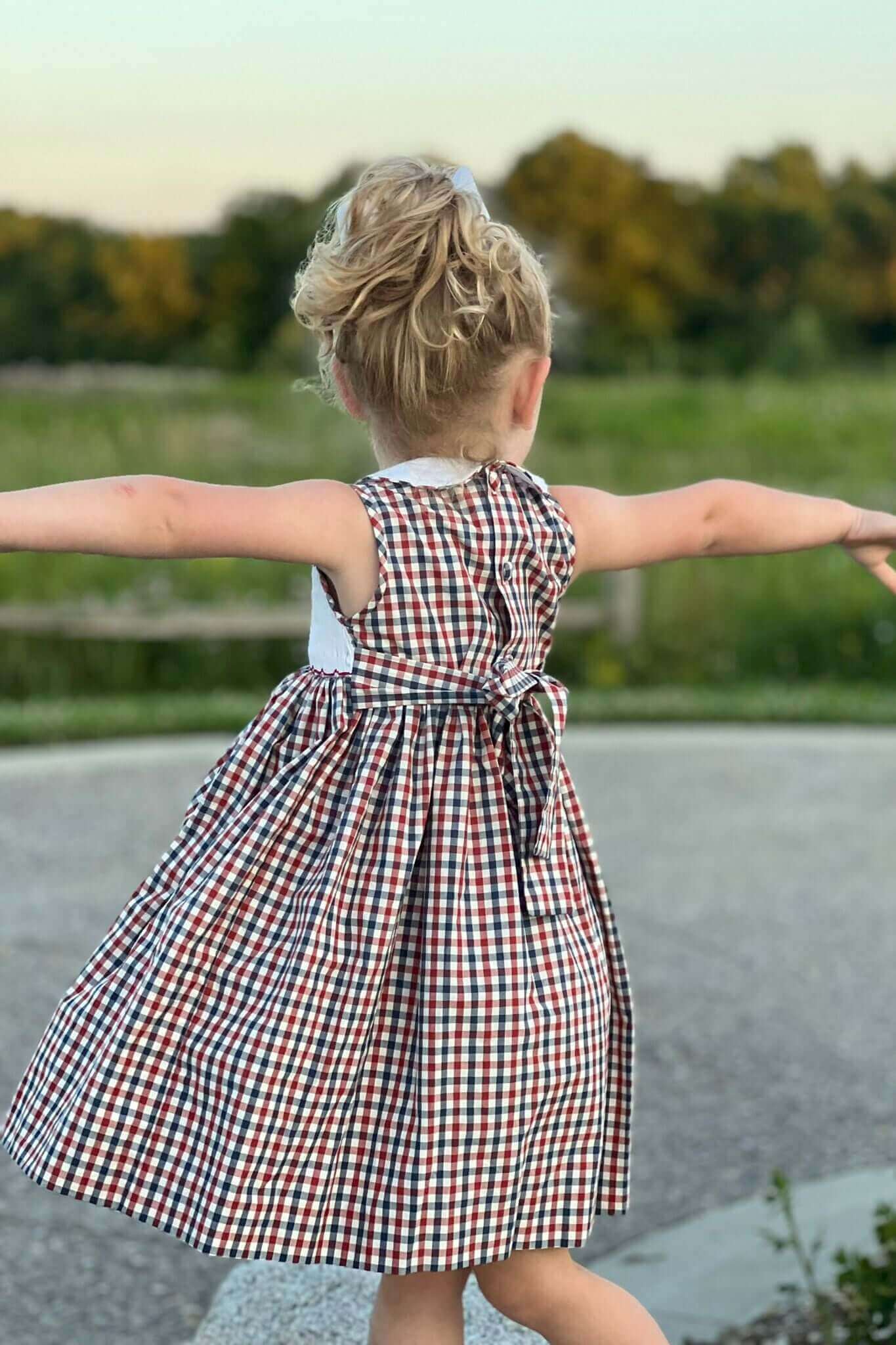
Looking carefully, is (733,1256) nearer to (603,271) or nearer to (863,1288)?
(863,1288)

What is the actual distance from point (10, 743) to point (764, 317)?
16486 millimetres

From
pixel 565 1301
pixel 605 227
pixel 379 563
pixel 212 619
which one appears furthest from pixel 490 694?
pixel 605 227

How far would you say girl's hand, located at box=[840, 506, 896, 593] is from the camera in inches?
87.4

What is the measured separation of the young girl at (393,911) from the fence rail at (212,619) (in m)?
6.87

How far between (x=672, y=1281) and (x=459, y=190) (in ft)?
6.44

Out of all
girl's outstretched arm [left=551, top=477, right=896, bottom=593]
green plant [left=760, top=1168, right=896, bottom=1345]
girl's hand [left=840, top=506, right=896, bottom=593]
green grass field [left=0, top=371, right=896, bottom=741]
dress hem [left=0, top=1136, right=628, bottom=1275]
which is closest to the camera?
dress hem [left=0, top=1136, right=628, bottom=1275]

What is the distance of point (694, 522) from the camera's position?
2.12m

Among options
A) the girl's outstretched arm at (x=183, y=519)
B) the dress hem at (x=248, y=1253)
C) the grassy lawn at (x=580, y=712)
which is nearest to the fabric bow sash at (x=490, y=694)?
the girl's outstretched arm at (x=183, y=519)

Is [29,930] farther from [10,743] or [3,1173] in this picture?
[10,743]

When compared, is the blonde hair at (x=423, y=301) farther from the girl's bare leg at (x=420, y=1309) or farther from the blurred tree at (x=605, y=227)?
the blurred tree at (x=605, y=227)

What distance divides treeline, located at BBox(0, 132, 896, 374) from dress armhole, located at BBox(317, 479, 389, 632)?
14853 millimetres

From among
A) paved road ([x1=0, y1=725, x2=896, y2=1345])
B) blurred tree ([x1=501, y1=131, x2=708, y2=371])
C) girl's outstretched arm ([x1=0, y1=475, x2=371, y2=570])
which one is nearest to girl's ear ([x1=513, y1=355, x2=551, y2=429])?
girl's outstretched arm ([x1=0, y1=475, x2=371, y2=570])

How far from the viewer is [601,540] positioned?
211 centimetres

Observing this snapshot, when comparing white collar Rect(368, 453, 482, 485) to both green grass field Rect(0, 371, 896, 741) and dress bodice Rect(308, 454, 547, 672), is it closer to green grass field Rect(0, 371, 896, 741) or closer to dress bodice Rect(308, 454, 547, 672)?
dress bodice Rect(308, 454, 547, 672)
